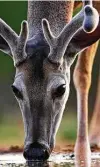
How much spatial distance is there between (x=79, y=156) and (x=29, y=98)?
1.71m

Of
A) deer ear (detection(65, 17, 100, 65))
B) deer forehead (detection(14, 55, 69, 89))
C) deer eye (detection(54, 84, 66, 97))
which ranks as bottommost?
deer eye (detection(54, 84, 66, 97))

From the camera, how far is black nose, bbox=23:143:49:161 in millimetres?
11422

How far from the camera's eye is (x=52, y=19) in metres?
12.6

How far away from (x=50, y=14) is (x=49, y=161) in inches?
60.5

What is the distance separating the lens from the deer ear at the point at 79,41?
12219 millimetres

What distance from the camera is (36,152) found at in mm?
11406

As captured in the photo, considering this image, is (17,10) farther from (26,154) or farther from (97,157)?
(26,154)

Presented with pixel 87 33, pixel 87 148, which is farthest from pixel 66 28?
pixel 87 148

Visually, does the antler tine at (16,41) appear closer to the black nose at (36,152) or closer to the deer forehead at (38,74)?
the deer forehead at (38,74)

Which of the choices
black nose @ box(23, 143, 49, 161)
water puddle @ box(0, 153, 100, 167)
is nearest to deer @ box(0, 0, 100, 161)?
black nose @ box(23, 143, 49, 161)

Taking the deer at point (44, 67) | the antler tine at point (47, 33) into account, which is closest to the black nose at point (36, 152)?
the deer at point (44, 67)

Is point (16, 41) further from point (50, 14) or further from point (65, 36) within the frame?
point (50, 14)

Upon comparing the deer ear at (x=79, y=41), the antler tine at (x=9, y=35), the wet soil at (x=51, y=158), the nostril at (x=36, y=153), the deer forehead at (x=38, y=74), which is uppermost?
the antler tine at (x=9, y=35)

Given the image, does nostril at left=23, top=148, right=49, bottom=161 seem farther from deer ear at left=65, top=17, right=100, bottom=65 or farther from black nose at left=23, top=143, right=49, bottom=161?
deer ear at left=65, top=17, right=100, bottom=65
